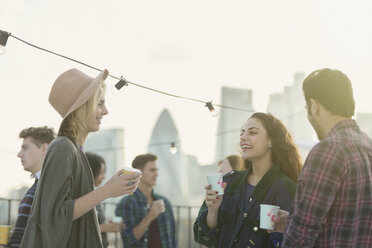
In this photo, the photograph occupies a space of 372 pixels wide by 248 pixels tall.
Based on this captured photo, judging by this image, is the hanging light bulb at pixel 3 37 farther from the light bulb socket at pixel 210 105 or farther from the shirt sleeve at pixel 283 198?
the shirt sleeve at pixel 283 198

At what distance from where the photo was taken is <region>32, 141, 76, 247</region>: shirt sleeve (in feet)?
7.78

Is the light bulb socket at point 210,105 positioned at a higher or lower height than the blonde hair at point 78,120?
higher

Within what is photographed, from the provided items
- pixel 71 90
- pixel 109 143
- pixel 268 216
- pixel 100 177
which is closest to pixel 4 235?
pixel 71 90

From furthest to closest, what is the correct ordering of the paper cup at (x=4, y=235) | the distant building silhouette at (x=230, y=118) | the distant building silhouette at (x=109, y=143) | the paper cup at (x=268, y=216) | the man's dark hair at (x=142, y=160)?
the distant building silhouette at (x=109, y=143)
the distant building silhouette at (x=230, y=118)
the man's dark hair at (x=142, y=160)
the paper cup at (x=4, y=235)
the paper cup at (x=268, y=216)

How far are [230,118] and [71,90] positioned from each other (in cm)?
9658

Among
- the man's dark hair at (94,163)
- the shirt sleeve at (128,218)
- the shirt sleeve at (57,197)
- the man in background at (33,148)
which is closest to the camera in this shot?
the shirt sleeve at (57,197)

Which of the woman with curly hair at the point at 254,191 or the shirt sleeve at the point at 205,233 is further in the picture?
the shirt sleeve at the point at 205,233

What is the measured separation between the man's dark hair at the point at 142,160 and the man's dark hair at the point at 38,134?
213 cm

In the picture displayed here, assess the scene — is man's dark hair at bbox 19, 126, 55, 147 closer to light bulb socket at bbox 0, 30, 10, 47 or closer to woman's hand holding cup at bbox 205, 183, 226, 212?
light bulb socket at bbox 0, 30, 10, 47

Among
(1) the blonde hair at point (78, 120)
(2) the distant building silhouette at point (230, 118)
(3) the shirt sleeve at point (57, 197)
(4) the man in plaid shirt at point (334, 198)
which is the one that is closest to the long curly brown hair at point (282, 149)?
(4) the man in plaid shirt at point (334, 198)

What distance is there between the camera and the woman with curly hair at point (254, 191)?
119 inches

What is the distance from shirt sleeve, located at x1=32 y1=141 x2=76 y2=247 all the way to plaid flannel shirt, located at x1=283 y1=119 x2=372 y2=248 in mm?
1073

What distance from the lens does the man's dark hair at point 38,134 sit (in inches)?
145

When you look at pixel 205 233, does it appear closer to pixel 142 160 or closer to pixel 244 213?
pixel 244 213
